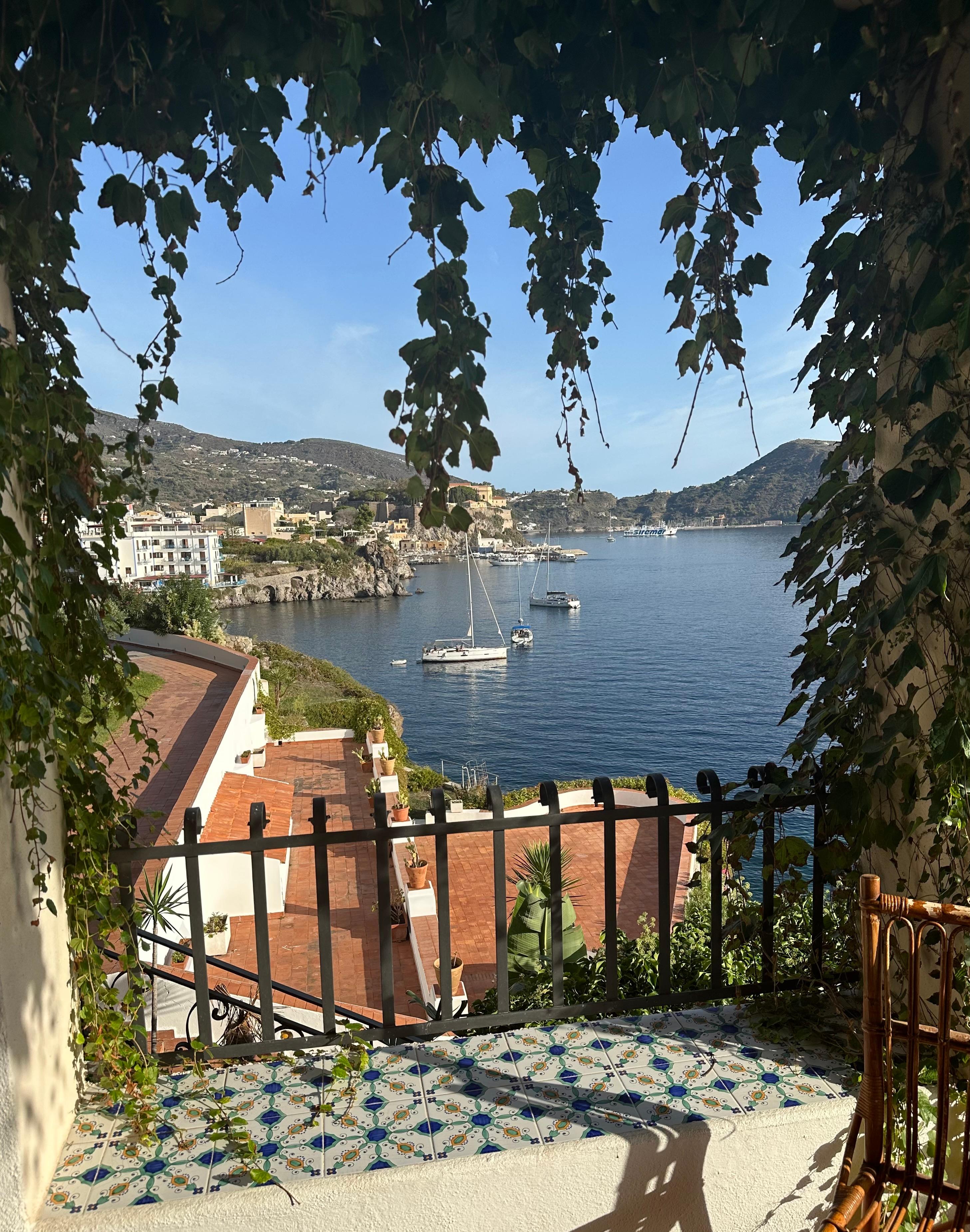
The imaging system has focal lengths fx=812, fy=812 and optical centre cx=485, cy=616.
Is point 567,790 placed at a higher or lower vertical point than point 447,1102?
lower

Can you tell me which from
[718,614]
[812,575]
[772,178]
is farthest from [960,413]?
[718,614]

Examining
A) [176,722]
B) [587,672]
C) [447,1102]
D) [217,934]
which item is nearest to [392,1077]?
[447,1102]

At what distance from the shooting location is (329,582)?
63344mm

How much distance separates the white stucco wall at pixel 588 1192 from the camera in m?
1.36

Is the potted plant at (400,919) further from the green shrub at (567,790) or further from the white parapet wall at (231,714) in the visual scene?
the green shrub at (567,790)

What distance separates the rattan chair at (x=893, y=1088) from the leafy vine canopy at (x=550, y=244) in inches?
10.0

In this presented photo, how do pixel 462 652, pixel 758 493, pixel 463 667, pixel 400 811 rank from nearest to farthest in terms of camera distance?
pixel 400 811
pixel 758 493
pixel 463 667
pixel 462 652

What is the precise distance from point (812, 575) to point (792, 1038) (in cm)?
103

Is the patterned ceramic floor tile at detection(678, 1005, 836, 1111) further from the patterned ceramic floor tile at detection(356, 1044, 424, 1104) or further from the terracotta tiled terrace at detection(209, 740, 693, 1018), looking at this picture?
the terracotta tiled terrace at detection(209, 740, 693, 1018)

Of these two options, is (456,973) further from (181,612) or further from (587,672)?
(587,672)

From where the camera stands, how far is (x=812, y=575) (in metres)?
1.81

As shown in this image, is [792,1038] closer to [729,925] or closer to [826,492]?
[729,925]

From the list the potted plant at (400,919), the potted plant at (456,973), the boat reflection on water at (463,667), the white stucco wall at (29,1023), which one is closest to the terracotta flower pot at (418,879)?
the potted plant at (400,919)

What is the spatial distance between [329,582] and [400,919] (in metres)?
56.5
